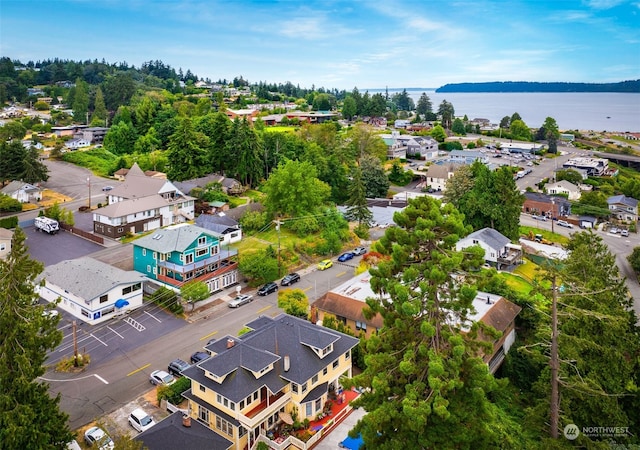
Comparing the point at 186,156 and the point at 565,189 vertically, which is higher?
the point at 186,156

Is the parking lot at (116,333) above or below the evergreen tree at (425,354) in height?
below

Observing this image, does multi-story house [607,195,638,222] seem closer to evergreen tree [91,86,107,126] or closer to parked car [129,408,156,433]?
parked car [129,408,156,433]

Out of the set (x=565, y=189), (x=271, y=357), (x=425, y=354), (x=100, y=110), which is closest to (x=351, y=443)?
(x=271, y=357)

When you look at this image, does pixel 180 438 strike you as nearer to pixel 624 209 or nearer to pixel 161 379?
pixel 161 379

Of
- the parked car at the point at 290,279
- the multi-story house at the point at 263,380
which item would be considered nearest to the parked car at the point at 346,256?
the parked car at the point at 290,279

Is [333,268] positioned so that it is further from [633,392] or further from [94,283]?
[633,392]

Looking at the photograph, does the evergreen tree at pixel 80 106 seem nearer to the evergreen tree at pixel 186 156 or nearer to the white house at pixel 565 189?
the evergreen tree at pixel 186 156
